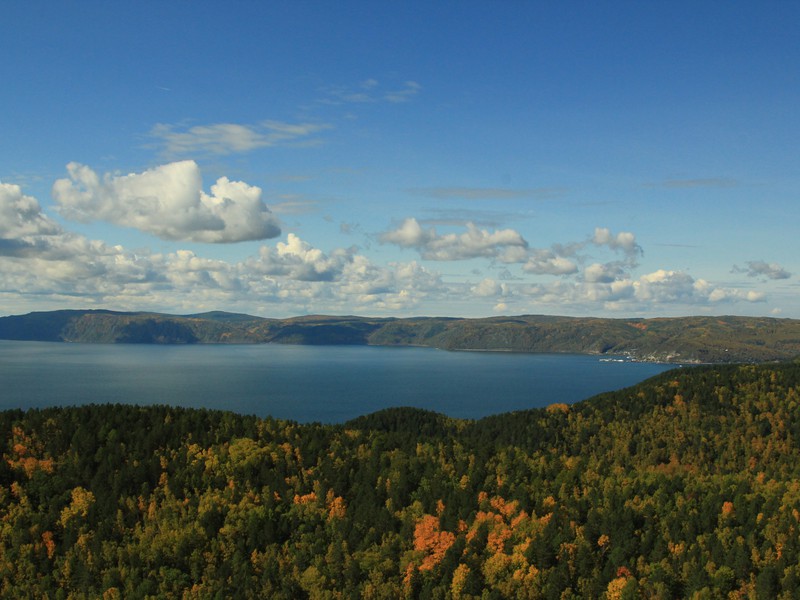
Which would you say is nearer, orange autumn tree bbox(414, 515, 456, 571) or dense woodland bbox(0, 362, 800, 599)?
dense woodland bbox(0, 362, 800, 599)

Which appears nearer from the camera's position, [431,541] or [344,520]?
[431,541]

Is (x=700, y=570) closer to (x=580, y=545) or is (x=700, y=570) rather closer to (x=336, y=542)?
(x=580, y=545)

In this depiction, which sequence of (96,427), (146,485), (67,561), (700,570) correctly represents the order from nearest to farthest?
1. (700,570)
2. (67,561)
3. (146,485)
4. (96,427)

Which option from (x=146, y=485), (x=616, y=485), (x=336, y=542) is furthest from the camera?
(x=616, y=485)

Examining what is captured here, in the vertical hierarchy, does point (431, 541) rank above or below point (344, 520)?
below

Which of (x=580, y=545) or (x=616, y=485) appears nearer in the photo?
(x=580, y=545)

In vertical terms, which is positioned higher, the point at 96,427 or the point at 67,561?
the point at 96,427

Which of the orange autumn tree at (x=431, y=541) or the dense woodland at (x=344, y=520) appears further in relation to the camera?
the orange autumn tree at (x=431, y=541)

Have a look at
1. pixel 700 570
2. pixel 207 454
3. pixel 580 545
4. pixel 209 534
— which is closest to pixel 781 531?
pixel 700 570
